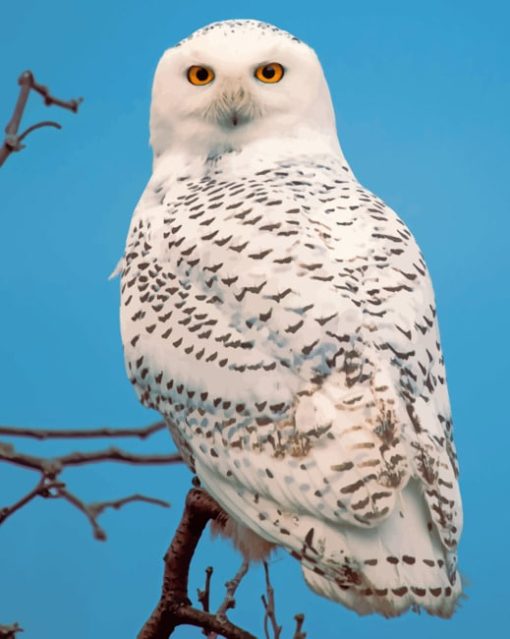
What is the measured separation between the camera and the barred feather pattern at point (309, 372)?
1.43 metres

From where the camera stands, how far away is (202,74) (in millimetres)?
1901

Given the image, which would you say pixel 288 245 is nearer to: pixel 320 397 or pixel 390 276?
pixel 390 276

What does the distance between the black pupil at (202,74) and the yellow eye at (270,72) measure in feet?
0.29

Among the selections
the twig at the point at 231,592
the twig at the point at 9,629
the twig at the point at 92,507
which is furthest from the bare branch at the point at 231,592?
the twig at the point at 92,507

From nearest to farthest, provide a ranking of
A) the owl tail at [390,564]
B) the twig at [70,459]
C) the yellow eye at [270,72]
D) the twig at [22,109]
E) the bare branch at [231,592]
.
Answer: the twig at [70,459] → the twig at [22,109] → the owl tail at [390,564] → the bare branch at [231,592] → the yellow eye at [270,72]

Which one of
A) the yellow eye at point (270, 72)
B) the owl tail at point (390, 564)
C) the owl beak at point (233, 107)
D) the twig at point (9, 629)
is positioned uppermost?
the yellow eye at point (270, 72)

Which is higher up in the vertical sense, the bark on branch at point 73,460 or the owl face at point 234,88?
the owl face at point 234,88

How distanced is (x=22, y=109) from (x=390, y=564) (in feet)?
2.47

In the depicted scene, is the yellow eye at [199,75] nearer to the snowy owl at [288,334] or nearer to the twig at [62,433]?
the snowy owl at [288,334]

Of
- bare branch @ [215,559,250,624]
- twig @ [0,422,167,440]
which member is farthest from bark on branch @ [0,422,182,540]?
bare branch @ [215,559,250,624]

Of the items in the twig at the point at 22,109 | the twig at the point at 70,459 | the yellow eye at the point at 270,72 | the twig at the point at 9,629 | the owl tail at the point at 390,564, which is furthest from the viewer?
the yellow eye at the point at 270,72

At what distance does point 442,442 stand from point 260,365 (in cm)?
28

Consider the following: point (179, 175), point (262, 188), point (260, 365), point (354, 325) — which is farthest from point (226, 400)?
point (179, 175)

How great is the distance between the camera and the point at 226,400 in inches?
62.1
